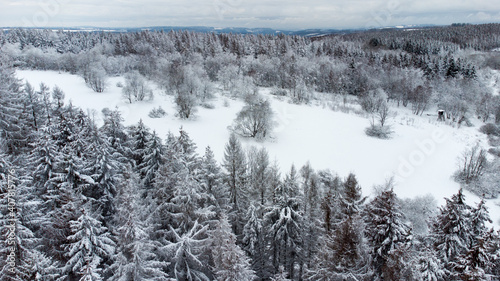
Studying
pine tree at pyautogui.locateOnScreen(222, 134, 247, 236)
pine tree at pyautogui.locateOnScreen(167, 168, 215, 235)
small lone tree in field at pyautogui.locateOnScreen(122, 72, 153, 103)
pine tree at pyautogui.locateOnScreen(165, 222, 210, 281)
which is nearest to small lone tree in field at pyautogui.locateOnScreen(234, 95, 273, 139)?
pine tree at pyautogui.locateOnScreen(222, 134, 247, 236)

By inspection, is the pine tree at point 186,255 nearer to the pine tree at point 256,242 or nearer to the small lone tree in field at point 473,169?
the pine tree at point 256,242

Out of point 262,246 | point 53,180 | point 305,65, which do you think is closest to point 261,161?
point 262,246

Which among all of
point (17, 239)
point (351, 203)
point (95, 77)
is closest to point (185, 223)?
point (17, 239)

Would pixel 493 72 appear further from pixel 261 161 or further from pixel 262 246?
pixel 262 246

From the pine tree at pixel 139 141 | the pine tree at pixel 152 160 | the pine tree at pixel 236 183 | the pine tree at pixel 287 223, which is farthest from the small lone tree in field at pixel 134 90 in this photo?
the pine tree at pixel 287 223

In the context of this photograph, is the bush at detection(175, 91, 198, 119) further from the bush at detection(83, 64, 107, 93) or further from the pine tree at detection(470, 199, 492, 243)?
the pine tree at detection(470, 199, 492, 243)
